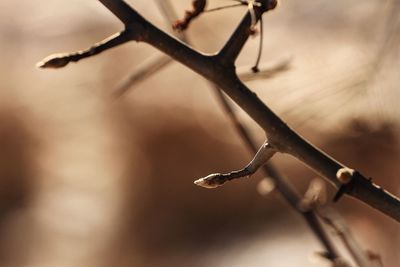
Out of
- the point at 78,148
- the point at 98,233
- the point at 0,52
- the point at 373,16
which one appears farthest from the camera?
the point at 0,52

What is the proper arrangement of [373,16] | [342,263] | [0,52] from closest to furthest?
[342,263] < [373,16] < [0,52]

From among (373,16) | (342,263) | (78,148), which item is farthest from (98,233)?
(342,263)

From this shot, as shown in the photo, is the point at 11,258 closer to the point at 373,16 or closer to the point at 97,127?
the point at 97,127

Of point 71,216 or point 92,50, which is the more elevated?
point 92,50

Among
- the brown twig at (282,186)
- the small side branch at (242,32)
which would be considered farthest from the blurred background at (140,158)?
the small side branch at (242,32)

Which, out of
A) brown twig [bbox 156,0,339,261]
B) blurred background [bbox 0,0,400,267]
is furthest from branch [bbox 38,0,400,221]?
blurred background [bbox 0,0,400,267]

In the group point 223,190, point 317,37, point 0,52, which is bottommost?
point 223,190

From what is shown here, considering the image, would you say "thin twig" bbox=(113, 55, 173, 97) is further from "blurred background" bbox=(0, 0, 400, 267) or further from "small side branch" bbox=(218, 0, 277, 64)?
"blurred background" bbox=(0, 0, 400, 267)

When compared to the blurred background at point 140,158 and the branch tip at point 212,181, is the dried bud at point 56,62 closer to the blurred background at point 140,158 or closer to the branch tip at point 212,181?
the branch tip at point 212,181
